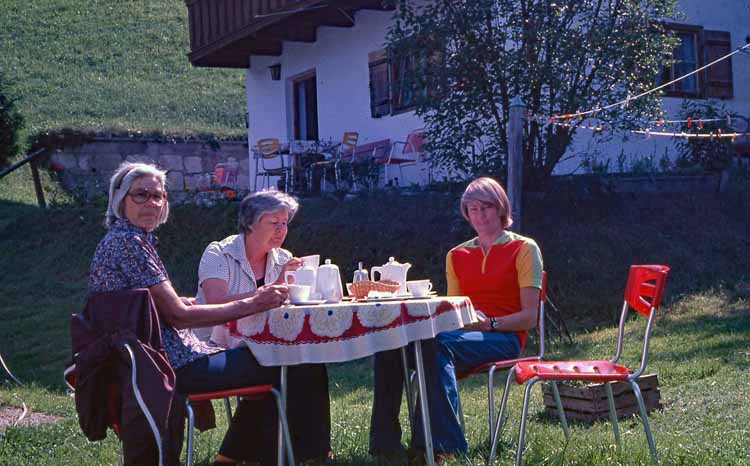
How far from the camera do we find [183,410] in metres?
3.62

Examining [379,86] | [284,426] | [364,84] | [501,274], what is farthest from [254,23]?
[284,426]

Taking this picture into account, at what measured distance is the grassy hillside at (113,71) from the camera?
23.2m

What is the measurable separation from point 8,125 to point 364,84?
6418mm

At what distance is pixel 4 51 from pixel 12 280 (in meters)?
18.6

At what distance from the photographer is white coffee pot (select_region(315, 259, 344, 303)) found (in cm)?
412

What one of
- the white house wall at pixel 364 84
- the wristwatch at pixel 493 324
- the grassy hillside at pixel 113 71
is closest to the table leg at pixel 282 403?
the wristwatch at pixel 493 324

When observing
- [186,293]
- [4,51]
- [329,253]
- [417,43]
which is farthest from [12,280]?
[4,51]

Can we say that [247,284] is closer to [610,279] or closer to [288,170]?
[610,279]

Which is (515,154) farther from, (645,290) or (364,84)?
(364,84)

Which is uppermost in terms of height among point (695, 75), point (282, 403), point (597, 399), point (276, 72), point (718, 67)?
point (276, 72)

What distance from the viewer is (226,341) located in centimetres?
434

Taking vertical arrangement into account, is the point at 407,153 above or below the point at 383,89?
below

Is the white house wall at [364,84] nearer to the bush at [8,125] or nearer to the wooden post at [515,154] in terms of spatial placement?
the wooden post at [515,154]

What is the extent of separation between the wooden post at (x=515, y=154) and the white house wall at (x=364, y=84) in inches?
129
